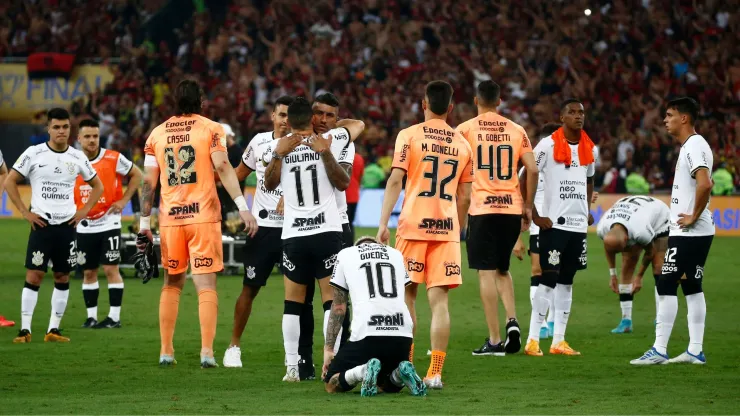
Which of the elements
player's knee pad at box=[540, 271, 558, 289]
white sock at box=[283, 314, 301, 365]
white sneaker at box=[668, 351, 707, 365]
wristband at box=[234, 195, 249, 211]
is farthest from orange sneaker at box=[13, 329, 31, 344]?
white sneaker at box=[668, 351, 707, 365]

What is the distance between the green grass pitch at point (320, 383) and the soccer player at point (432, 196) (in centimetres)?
87

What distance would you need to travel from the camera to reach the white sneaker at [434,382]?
906 centimetres

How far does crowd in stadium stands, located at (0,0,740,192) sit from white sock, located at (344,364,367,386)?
21.9 m

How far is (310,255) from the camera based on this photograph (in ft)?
31.3

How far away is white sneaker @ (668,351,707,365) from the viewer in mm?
10820

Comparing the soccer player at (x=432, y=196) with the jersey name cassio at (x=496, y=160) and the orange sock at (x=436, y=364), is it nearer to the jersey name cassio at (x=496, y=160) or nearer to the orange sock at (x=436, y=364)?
the orange sock at (x=436, y=364)

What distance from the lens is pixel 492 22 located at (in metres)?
35.7

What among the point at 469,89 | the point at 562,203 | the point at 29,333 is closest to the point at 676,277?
the point at 562,203

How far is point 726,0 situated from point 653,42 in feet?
8.25

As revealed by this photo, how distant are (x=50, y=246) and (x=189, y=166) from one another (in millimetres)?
3070

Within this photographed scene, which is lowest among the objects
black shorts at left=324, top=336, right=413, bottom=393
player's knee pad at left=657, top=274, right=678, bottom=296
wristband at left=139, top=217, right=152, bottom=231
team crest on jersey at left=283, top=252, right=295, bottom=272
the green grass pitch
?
the green grass pitch

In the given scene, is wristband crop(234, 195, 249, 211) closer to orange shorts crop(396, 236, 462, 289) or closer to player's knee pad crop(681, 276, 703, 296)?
orange shorts crop(396, 236, 462, 289)

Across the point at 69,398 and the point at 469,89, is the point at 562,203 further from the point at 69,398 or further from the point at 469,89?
the point at 469,89

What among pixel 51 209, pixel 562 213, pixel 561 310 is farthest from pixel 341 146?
pixel 51 209
